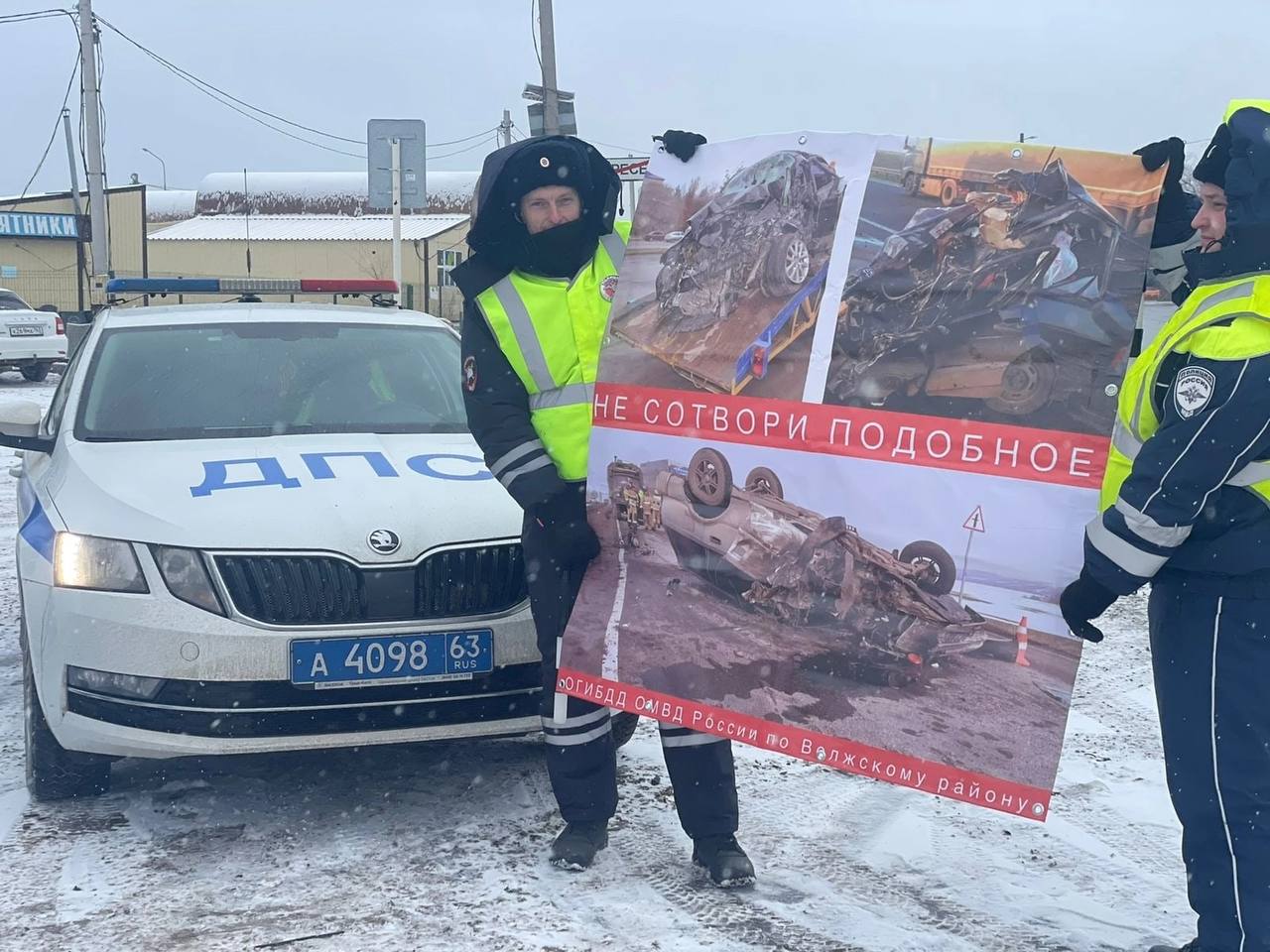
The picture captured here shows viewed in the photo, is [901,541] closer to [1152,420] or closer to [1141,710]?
[1152,420]

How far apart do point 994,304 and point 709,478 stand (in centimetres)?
76

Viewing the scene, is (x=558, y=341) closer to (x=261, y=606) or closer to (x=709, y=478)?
Result: (x=709, y=478)

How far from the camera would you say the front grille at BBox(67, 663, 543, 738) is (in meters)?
3.33

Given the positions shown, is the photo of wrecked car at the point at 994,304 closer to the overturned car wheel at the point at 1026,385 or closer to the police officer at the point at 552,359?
the overturned car wheel at the point at 1026,385

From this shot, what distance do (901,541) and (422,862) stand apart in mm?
1561

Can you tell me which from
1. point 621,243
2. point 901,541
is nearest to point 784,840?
point 901,541

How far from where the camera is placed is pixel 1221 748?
8.08 feet

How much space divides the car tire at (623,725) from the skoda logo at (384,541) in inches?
40.8

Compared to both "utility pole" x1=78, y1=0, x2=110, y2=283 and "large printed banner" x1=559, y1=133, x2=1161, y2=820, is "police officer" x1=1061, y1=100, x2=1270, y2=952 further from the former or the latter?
"utility pole" x1=78, y1=0, x2=110, y2=283

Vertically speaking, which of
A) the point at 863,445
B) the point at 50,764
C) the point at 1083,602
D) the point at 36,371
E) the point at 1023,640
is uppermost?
the point at 863,445

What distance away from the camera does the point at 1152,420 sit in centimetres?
253

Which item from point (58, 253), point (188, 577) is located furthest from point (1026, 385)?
point (58, 253)

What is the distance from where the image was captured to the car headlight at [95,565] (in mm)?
3371

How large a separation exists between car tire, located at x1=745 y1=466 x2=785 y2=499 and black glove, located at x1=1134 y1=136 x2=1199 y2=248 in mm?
919
